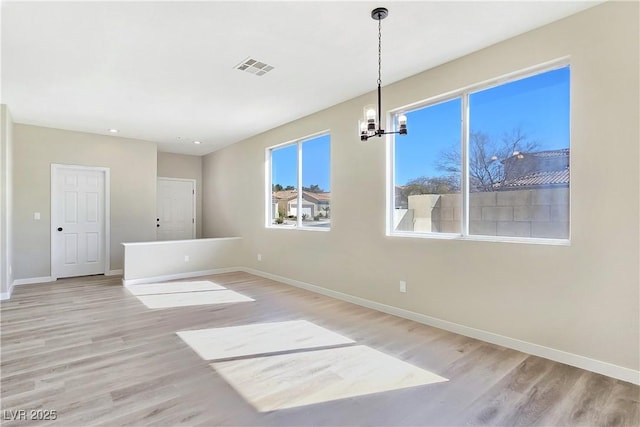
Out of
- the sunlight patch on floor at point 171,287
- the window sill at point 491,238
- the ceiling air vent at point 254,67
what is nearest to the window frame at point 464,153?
the window sill at point 491,238

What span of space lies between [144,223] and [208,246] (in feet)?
5.36

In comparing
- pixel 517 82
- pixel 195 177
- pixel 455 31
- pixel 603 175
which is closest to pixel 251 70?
pixel 455 31

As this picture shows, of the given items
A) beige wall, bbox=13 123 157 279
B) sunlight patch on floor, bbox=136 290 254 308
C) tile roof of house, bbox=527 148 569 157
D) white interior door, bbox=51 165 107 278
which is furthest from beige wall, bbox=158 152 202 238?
tile roof of house, bbox=527 148 569 157

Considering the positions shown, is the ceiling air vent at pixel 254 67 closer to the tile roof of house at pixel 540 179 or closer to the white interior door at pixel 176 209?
the tile roof of house at pixel 540 179

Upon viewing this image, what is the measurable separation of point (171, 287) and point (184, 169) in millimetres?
3877

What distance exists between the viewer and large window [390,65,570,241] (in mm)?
2857

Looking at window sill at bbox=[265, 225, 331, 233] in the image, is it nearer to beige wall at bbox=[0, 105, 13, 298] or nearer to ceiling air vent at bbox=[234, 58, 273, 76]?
ceiling air vent at bbox=[234, 58, 273, 76]

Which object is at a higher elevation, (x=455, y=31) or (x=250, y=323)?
(x=455, y=31)

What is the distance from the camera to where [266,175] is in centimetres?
640

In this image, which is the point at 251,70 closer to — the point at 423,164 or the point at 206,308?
the point at 423,164

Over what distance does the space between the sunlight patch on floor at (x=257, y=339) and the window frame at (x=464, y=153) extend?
150 centimetres

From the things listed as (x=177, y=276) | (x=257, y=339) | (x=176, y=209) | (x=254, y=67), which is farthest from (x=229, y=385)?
(x=176, y=209)

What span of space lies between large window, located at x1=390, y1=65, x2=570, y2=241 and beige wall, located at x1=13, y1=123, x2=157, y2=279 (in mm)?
5475

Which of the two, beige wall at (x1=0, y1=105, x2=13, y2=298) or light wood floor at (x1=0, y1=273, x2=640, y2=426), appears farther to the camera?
beige wall at (x1=0, y1=105, x2=13, y2=298)
